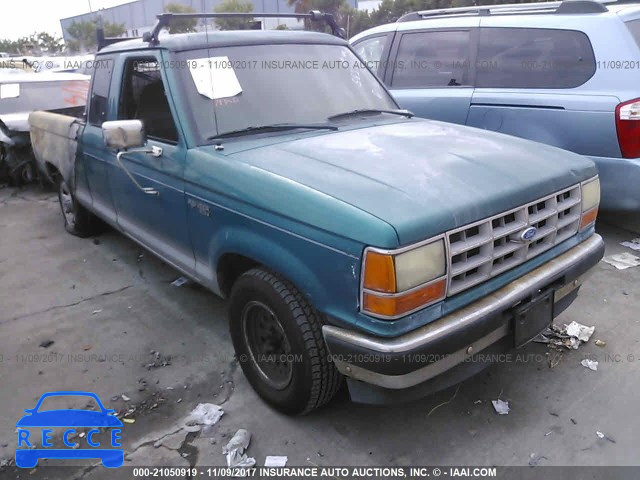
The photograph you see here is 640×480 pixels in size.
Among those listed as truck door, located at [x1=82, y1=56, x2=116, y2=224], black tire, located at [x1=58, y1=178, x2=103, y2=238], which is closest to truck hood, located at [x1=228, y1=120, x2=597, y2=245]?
truck door, located at [x1=82, y1=56, x2=116, y2=224]

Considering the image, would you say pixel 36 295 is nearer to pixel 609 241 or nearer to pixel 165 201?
pixel 165 201

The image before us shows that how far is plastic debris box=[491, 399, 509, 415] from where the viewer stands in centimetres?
280

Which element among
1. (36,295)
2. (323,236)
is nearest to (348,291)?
(323,236)

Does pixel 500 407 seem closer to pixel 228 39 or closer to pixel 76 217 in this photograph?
pixel 228 39

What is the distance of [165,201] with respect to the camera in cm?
329

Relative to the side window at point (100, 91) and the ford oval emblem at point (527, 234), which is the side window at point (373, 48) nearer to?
the side window at point (100, 91)

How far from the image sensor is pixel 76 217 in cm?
543

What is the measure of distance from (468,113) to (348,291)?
3515mm

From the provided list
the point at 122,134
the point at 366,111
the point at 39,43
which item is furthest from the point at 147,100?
the point at 39,43

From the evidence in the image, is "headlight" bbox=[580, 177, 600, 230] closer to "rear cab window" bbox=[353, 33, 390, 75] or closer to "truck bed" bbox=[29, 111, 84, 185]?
"rear cab window" bbox=[353, 33, 390, 75]

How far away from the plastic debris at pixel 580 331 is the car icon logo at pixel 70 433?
2.78 meters

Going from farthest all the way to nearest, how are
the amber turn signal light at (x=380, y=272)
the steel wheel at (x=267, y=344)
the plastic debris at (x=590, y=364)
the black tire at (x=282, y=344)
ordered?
the plastic debris at (x=590, y=364) < the steel wheel at (x=267, y=344) < the black tire at (x=282, y=344) < the amber turn signal light at (x=380, y=272)

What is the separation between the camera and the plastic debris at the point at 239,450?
2533 millimetres

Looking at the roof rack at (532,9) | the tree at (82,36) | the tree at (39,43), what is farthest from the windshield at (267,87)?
the tree at (39,43)
